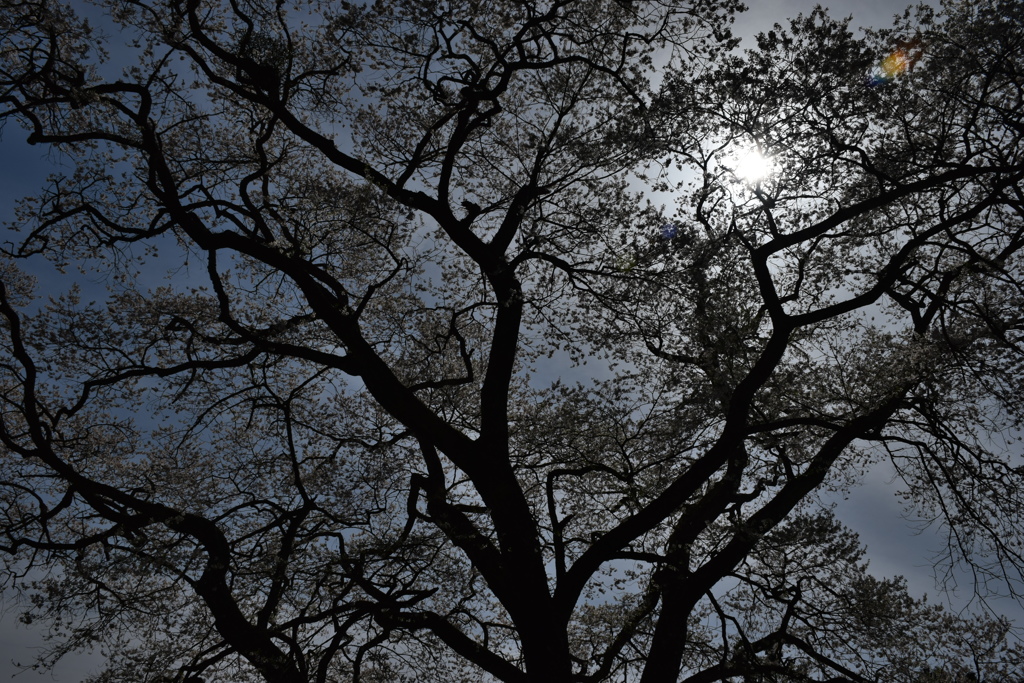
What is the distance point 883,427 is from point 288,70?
10.3 meters

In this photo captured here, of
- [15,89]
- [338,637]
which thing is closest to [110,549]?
[338,637]

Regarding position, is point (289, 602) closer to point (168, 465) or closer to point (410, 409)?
point (410, 409)

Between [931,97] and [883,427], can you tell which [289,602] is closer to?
[883,427]

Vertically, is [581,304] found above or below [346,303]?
above

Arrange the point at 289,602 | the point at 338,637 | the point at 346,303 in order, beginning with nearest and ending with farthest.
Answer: the point at 338,637, the point at 346,303, the point at 289,602

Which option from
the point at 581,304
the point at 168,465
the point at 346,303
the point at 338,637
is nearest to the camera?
the point at 338,637

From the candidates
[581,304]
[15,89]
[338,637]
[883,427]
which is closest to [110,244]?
[15,89]

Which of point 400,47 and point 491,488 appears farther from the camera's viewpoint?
point 400,47

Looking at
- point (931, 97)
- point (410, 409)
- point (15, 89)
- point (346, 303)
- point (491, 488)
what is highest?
point (931, 97)

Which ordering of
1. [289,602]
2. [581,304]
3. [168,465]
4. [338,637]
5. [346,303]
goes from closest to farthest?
[338,637], [346,303], [289,602], [581,304], [168,465]

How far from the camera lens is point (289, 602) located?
367 inches

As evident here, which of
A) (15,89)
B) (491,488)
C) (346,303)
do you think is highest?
(15,89)

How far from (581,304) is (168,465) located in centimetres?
852

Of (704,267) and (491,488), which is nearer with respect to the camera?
(491,488)
